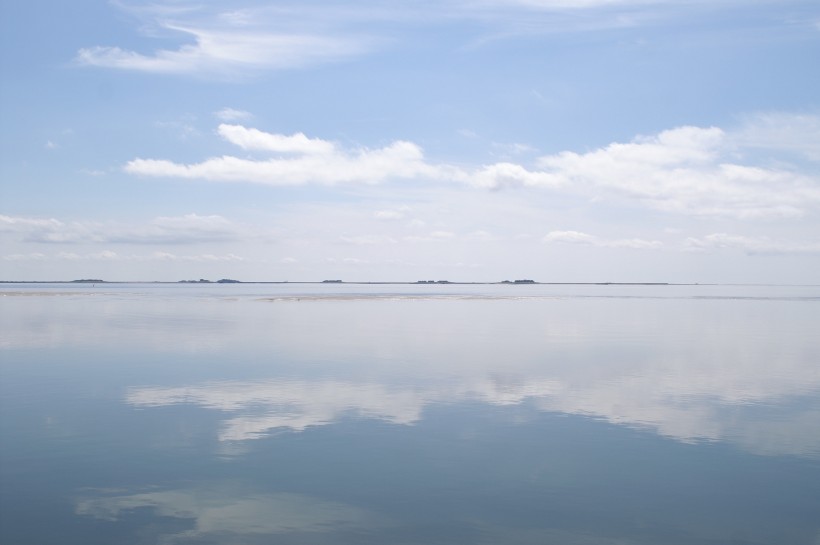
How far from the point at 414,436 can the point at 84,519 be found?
27.0 feet

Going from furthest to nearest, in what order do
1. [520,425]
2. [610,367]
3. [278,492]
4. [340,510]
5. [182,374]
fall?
[610,367], [182,374], [520,425], [278,492], [340,510]

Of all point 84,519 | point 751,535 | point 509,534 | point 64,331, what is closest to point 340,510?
point 509,534

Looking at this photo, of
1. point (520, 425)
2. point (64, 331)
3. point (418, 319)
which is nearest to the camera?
point (520, 425)

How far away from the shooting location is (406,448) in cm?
1672

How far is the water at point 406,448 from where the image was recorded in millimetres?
11938

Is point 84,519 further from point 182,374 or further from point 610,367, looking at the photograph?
point 610,367

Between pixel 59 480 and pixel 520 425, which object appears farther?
pixel 520 425

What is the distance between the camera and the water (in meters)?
11.9

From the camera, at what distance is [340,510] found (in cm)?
1256

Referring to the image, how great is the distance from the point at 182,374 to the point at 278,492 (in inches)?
628

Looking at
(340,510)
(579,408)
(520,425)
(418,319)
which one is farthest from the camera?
(418,319)

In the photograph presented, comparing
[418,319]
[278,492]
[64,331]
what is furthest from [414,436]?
[418,319]

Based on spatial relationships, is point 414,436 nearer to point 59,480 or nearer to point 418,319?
point 59,480

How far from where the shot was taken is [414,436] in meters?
17.9
